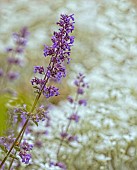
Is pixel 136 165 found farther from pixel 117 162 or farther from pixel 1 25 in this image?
pixel 1 25

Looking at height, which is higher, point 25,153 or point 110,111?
point 110,111

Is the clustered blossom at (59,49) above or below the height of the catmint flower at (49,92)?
above

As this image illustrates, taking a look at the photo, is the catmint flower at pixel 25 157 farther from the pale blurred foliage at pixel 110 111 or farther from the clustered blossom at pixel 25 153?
the pale blurred foliage at pixel 110 111

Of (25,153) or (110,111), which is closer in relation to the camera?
(25,153)

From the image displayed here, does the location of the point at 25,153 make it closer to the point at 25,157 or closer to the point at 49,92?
the point at 25,157

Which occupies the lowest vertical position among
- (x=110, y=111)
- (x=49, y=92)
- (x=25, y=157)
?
(x=25, y=157)

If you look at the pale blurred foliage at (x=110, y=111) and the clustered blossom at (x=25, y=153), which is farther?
the pale blurred foliage at (x=110, y=111)

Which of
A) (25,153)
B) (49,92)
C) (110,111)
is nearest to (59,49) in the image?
(49,92)

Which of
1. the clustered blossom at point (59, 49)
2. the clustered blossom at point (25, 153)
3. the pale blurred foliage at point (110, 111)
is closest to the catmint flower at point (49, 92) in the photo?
the clustered blossom at point (59, 49)

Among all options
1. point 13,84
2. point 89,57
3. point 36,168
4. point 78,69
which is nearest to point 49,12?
point 89,57

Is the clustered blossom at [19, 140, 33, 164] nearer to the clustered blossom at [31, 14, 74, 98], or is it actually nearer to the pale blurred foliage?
the clustered blossom at [31, 14, 74, 98]

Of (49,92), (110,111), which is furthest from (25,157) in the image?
(110,111)
